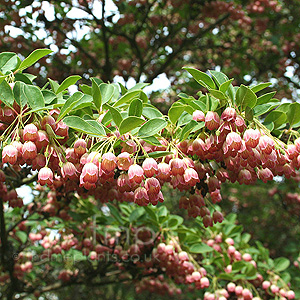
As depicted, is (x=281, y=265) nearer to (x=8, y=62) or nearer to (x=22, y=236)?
(x=22, y=236)

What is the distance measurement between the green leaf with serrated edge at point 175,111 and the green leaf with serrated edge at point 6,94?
676mm

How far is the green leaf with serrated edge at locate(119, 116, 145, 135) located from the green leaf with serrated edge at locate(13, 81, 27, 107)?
1.43ft

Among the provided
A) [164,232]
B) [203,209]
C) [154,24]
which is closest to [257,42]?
[154,24]

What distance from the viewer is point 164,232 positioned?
279cm

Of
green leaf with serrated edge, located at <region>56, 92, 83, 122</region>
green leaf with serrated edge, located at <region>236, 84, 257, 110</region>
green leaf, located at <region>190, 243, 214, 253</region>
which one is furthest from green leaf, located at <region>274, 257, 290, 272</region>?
green leaf with serrated edge, located at <region>56, 92, 83, 122</region>

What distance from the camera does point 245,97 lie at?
146 centimetres

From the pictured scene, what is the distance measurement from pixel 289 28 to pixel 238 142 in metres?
5.14

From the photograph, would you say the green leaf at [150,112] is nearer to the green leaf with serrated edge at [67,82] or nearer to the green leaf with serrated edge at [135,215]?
the green leaf with serrated edge at [67,82]

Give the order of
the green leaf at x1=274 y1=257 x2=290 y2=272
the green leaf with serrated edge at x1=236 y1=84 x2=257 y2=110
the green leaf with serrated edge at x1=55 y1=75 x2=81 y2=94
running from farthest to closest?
the green leaf at x1=274 y1=257 x2=290 y2=272
the green leaf with serrated edge at x1=55 y1=75 x2=81 y2=94
the green leaf with serrated edge at x1=236 y1=84 x2=257 y2=110

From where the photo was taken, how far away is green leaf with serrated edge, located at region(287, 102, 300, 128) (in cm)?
169

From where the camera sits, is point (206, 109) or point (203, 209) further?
point (203, 209)

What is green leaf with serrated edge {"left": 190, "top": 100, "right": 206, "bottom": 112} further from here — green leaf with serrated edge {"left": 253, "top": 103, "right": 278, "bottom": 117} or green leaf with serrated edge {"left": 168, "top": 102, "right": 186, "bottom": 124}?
green leaf with serrated edge {"left": 253, "top": 103, "right": 278, "bottom": 117}

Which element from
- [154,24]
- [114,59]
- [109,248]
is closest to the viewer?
[109,248]

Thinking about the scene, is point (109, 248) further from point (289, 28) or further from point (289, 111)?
point (289, 28)
